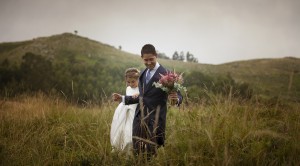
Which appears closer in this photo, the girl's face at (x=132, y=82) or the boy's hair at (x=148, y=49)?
the boy's hair at (x=148, y=49)

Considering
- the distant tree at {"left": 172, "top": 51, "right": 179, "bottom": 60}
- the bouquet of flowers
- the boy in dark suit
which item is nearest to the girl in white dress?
the boy in dark suit

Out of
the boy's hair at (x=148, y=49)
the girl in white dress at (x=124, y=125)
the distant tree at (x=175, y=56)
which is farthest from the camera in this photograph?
the distant tree at (x=175, y=56)

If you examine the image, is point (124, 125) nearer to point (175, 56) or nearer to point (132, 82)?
point (132, 82)

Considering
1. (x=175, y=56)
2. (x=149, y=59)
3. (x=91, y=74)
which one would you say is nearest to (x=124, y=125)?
(x=149, y=59)

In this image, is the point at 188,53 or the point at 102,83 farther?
the point at 188,53

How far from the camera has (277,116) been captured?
18.6ft

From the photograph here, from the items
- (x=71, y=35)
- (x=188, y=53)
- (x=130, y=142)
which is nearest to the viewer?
(x=130, y=142)

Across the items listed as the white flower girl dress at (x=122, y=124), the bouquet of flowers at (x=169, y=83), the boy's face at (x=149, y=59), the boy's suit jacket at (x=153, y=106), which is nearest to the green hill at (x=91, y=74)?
the white flower girl dress at (x=122, y=124)

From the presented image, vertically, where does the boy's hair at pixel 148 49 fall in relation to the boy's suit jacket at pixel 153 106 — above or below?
above

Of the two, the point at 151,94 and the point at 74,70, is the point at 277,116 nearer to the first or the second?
the point at 151,94

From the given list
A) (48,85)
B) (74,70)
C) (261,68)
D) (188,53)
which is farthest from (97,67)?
(188,53)

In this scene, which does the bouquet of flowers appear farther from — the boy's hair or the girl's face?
the girl's face

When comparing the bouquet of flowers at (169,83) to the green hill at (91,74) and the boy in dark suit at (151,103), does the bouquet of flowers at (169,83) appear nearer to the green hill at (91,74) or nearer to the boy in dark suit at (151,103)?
the boy in dark suit at (151,103)

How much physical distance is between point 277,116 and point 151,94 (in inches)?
135
